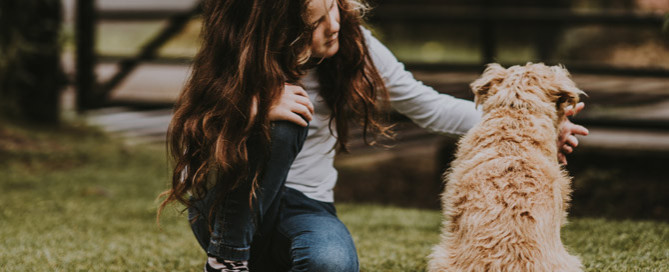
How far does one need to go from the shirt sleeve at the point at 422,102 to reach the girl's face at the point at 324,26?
261 millimetres

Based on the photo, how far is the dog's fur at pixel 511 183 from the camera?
6.37ft

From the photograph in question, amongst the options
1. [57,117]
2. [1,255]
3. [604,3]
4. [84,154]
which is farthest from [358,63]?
[57,117]

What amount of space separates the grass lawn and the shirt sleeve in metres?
0.69

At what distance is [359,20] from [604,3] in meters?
5.79

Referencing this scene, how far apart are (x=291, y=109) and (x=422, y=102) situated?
0.69 m

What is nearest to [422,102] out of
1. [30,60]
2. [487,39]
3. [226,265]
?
[226,265]

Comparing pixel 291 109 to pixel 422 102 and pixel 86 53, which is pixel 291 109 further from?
pixel 86 53

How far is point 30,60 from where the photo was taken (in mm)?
7902

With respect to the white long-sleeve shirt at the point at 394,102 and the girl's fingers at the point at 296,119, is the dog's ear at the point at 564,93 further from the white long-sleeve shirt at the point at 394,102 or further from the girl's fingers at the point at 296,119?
the girl's fingers at the point at 296,119

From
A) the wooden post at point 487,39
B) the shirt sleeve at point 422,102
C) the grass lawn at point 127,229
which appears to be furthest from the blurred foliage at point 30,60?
the shirt sleeve at point 422,102

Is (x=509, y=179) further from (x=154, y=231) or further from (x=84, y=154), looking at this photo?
(x=84, y=154)

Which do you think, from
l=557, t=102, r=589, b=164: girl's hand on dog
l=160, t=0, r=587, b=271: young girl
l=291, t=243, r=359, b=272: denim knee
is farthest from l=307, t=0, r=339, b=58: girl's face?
l=557, t=102, r=589, b=164: girl's hand on dog

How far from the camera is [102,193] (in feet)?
16.3

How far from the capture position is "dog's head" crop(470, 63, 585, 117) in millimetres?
2203
